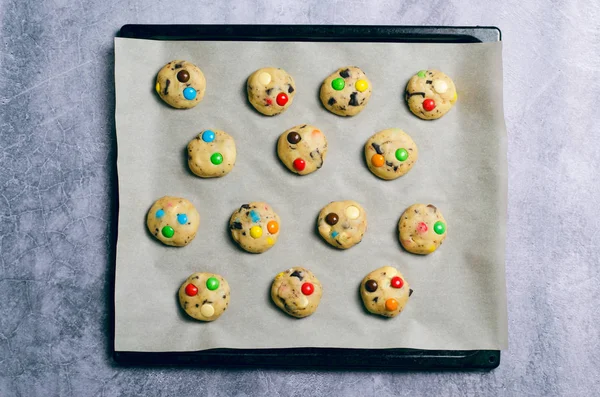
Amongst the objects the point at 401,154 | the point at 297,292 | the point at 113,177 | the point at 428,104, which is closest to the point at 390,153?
the point at 401,154

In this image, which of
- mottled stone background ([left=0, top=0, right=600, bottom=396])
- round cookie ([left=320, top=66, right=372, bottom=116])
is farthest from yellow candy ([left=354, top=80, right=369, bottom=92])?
mottled stone background ([left=0, top=0, right=600, bottom=396])

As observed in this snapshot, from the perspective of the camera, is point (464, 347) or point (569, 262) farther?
point (569, 262)

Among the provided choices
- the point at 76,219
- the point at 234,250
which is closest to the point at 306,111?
the point at 234,250

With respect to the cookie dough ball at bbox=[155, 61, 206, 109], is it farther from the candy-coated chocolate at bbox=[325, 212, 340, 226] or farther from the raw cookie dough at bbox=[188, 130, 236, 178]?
the candy-coated chocolate at bbox=[325, 212, 340, 226]

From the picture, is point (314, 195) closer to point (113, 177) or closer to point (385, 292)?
point (385, 292)

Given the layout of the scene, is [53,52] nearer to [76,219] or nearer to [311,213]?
[76,219]
